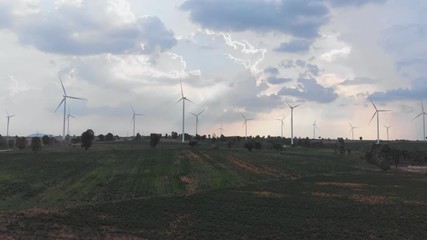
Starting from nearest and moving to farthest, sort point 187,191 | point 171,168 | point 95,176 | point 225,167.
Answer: point 187,191
point 95,176
point 171,168
point 225,167

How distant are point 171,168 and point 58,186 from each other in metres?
33.2

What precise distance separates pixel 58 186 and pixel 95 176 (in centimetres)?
1369

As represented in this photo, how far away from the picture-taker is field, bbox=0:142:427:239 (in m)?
43.9

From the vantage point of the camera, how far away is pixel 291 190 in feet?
242

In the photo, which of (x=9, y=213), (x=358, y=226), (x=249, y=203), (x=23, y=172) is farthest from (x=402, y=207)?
(x=23, y=172)

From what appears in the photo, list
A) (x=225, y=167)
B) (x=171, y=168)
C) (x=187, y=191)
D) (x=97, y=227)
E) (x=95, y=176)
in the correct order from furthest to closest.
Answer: (x=225, y=167) → (x=171, y=168) → (x=95, y=176) → (x=187, y=191) → (x=97, y=227)

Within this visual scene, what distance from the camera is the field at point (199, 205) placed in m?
43.9

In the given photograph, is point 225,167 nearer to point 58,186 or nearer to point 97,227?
point 58,186

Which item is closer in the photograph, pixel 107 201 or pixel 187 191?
pixel 107 201

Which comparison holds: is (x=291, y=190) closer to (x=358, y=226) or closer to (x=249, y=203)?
(x=249, y=203)

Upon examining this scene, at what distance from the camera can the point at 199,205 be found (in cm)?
5750

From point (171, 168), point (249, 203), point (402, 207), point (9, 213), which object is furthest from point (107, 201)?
point (171, 168)

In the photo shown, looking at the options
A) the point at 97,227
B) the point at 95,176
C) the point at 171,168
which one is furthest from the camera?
the point at 171,168

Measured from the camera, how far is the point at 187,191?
71.4 meters
